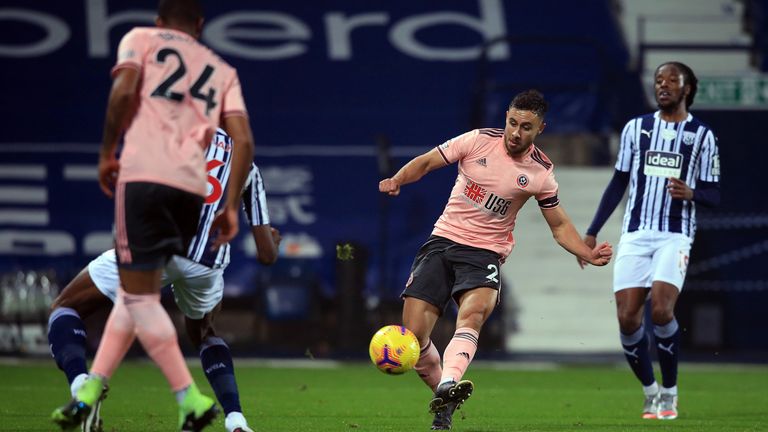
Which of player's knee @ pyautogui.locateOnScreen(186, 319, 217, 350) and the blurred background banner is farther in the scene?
the blurred background banner

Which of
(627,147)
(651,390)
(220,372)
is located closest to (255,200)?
(220,372)

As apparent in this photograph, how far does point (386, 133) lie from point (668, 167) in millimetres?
11079

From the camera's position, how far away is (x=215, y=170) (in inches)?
257

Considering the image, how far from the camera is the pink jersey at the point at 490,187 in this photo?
294 inches

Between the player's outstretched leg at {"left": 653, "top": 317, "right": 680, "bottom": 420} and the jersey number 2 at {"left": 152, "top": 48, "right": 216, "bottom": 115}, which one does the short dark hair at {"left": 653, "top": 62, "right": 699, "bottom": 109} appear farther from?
the jersey number 2 at {"left": 152, "top": 48, "right": 216, "bottom": 115}

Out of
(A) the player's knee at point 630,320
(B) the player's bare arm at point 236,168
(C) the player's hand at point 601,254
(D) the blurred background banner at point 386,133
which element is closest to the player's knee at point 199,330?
(B) the player's bare arm at point 236,168

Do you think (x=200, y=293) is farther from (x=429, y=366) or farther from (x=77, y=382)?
(x=429, y=366)

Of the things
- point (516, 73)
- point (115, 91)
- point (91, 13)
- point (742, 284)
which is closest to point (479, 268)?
point (115, 91)

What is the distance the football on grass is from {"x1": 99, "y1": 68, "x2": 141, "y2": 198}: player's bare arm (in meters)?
2.16

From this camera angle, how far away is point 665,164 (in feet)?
28.8

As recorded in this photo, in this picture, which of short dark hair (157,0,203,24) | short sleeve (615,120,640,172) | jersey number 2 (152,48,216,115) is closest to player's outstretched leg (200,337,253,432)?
jersey number 2 (152,48,216,115)

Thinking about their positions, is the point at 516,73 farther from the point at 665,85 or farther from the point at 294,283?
the point at 665,85

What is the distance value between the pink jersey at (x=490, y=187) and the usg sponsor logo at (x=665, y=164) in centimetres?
148

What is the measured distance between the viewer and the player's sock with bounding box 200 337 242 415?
639 centimetres
